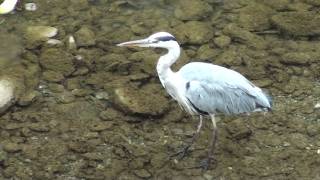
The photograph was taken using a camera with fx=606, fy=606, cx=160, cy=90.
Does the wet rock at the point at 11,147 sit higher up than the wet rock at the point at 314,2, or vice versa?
the wet rock at the point at 314,2

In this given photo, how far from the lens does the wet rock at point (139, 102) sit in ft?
17.4

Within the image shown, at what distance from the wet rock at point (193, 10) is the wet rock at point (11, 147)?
232 centimetres

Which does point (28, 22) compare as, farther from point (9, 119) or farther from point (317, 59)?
point (317, 59)

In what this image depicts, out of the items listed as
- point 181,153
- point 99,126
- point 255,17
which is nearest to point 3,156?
point 99,126

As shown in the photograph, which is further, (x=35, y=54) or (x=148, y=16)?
(x=148, y=16)

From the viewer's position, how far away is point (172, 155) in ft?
16.6

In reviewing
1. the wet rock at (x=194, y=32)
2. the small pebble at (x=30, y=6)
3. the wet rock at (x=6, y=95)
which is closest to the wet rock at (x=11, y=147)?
the wet rock at (x=6, y=95)

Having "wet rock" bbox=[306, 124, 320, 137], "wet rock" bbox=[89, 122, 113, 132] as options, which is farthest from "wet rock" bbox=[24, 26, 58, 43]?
"wet rock" bbox=[306, 124, 320, 137]

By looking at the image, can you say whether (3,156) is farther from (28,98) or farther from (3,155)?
(28,98)

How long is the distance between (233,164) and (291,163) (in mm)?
477

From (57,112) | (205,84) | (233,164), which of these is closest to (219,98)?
(205,84)

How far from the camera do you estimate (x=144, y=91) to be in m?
5.49

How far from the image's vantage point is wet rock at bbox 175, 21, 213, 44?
6.12 m

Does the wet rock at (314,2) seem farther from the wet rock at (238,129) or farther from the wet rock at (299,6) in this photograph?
the wet rock at (238,129)
